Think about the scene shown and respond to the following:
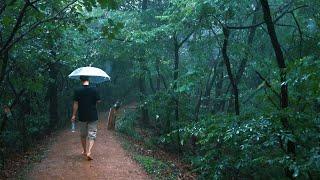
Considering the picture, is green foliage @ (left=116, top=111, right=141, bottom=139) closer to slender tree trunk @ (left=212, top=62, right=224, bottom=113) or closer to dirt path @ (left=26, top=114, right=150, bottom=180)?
slender tree trunk @ (left=212, top=62, right=224, bottom=113)

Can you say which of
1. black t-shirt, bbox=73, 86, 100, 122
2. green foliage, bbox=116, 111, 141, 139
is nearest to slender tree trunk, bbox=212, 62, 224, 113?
green foliage, bbox=116, 111, 141, 139

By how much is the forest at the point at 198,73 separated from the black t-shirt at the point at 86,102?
1.22 metres

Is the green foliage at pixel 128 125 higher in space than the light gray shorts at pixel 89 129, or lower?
lower

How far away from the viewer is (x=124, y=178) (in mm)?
8992

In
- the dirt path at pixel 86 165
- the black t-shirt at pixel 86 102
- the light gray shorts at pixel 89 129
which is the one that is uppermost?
the black t-shirt at pixel 86 102

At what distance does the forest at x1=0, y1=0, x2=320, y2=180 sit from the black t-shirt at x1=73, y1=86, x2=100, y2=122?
4.01 ft

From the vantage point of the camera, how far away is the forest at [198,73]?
669 centimetres

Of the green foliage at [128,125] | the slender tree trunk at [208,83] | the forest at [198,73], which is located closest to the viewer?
the forest at [198,73]

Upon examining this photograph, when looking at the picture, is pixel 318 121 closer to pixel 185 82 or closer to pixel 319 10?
pixel 319 10

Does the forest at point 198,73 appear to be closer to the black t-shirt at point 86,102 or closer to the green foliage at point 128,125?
the green foliage at point 128,125

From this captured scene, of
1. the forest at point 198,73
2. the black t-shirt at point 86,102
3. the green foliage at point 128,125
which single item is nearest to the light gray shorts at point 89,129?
the black t-shirt at point 86,102

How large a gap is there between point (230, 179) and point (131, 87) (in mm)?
19855

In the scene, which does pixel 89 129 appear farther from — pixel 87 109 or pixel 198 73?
pixel 198 73

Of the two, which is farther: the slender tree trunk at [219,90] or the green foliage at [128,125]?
the green foliage at [128,125]
